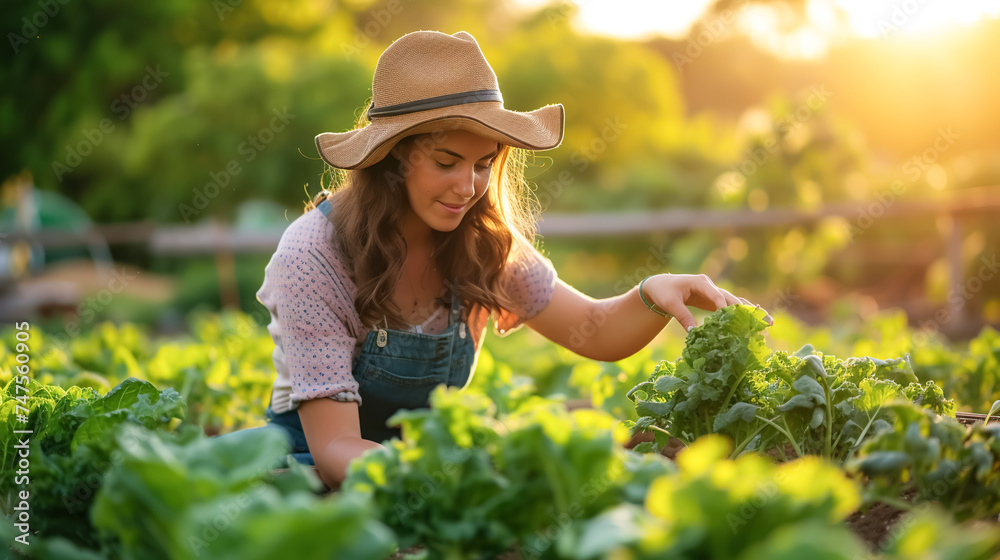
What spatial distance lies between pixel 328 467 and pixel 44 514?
1.85 ft

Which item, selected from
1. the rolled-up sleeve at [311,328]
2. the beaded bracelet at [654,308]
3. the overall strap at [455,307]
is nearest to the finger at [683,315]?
the beaded bracelet at [654,308]

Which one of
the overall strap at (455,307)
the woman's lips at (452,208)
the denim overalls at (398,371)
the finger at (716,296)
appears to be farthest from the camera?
the overall strap at (455,307)

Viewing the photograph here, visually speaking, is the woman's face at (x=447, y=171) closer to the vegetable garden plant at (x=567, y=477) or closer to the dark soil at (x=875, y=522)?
the vegetable garden plant at (x=567, y=477)

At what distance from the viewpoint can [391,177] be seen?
2.03 metres

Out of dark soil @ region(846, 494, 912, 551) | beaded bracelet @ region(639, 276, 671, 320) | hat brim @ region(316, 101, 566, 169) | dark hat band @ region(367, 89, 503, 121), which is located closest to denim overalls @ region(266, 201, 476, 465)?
hat brim @ region(316, 101, 566, 169)

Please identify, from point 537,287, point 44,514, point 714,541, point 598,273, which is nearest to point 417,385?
point 537,287

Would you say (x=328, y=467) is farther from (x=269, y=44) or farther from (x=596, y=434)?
(x=269, y=44)

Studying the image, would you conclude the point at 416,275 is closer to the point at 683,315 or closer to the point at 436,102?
the point at 436,102

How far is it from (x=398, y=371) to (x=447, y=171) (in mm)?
541

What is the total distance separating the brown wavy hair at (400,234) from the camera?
1.99 metres

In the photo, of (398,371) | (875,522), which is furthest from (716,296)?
(398,371)

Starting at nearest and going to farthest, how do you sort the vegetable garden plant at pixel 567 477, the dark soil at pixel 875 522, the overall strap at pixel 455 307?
the vegetable garden plant at pixel 567 477 → the dark soil at pixel 875 522 → the overall strap at pixel 455 307

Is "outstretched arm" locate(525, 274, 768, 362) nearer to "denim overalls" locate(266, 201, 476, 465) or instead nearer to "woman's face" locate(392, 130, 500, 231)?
"denim overalls" locate(266, 201, 476, 465)

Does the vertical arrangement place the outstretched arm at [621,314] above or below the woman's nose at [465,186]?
below
